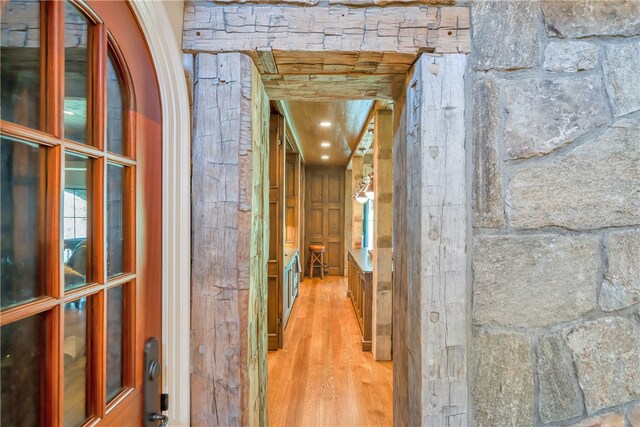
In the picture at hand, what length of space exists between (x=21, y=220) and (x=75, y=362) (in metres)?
0.35

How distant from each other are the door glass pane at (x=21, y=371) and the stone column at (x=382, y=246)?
105 inches

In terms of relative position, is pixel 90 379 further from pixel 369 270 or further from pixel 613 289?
pixel 369 270

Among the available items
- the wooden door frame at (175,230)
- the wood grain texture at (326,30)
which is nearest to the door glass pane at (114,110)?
the wooden door frame at (175,230)

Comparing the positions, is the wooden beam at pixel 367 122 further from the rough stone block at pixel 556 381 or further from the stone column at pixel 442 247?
the rough stone block at pixel 556 381

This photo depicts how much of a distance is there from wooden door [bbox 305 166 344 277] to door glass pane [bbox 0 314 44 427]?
6.77 m

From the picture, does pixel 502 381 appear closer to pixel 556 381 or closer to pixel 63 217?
pixel 556 381

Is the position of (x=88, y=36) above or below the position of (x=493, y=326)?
above

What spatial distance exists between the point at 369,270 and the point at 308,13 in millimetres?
2835

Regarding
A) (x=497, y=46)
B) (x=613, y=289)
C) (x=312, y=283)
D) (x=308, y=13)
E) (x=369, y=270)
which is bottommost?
(x=312, y=283)

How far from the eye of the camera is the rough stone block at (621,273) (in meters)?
0.97

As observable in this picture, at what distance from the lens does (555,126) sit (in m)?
0.95

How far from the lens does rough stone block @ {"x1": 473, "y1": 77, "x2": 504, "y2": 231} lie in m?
0.95

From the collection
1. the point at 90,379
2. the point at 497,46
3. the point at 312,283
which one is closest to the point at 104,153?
the point at 90,379

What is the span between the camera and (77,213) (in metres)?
0.66
